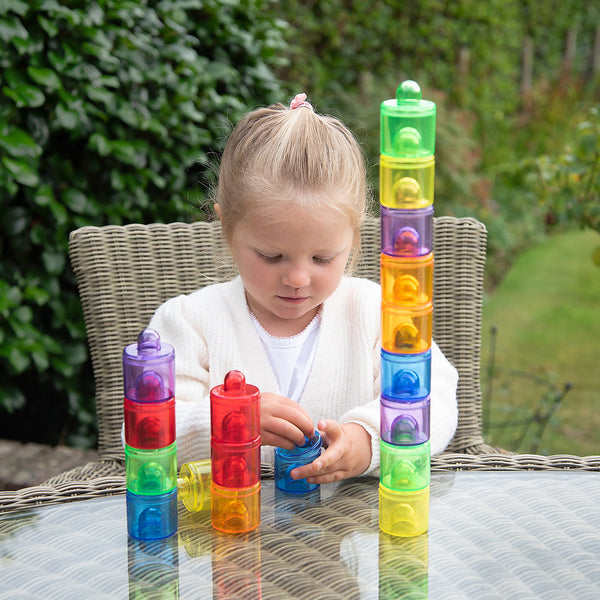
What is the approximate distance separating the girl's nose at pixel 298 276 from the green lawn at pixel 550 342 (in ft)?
7.83

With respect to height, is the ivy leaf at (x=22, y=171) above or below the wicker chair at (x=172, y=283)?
above

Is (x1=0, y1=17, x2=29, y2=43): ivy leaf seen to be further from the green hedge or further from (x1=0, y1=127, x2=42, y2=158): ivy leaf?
(x1=0, y1=127, x2=42, y2=158): ivy leaf

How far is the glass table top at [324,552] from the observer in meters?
1.19

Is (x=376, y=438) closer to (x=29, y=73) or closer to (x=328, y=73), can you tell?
(x=29, y=73)

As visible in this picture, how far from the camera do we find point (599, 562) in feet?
4.19

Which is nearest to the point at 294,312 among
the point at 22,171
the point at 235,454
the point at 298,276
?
the point at 298,276

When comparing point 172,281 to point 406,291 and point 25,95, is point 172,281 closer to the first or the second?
point 25,95

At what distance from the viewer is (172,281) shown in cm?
211

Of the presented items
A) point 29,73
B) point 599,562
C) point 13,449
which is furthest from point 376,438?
point 13,449

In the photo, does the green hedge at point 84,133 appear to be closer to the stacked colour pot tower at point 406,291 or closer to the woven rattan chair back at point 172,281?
the woven rattan chair back at point 172,281

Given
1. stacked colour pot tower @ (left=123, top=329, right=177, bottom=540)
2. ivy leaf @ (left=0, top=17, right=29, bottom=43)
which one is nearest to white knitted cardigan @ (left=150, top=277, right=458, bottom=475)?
stacked colour pot tower @ (left=123, top=329, right=177, bottom=540)

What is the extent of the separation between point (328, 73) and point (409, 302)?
4536 mm

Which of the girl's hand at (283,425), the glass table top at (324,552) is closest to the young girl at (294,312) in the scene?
the girl's hand at (283,425)

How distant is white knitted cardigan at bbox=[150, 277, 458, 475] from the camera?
71.4 inches
